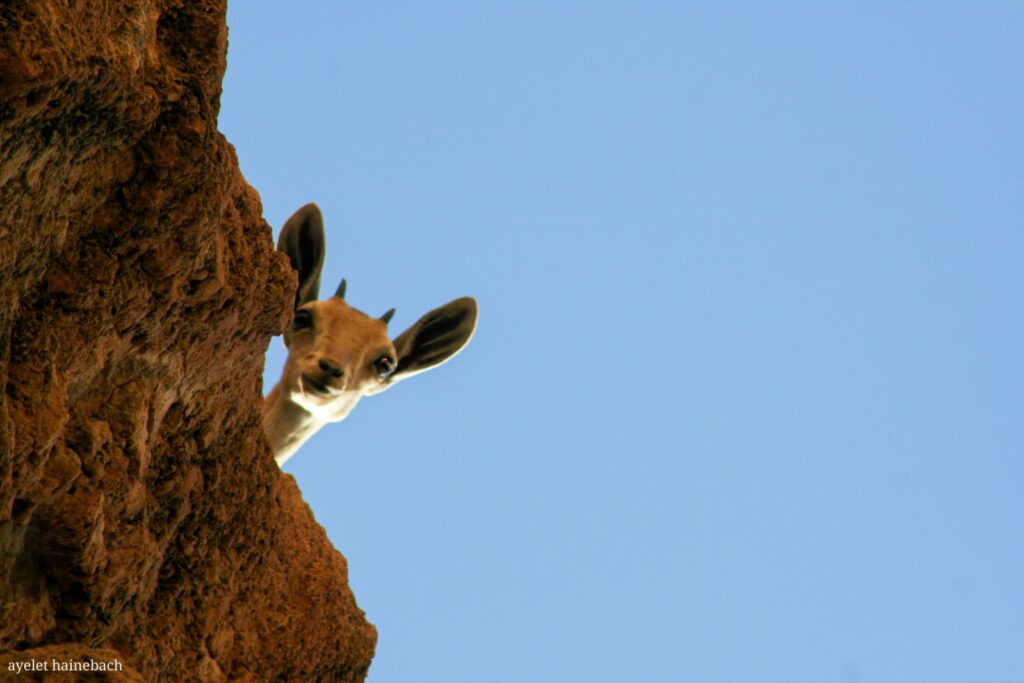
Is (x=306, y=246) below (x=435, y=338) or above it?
below

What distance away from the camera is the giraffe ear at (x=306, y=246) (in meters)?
9.32

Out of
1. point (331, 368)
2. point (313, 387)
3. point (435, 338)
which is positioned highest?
point (435, 338)

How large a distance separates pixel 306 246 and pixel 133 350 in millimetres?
4639

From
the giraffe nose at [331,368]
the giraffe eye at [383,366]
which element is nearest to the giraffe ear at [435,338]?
the giraffe eye at [383,366]

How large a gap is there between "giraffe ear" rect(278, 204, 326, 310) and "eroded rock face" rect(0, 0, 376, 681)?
3291 millimetres

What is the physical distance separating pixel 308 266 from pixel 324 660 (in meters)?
3.55

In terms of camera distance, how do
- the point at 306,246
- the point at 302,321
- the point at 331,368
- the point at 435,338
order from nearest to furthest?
the point at 331,368, the point at 302,321, the point at 306,246, the point at 435,338

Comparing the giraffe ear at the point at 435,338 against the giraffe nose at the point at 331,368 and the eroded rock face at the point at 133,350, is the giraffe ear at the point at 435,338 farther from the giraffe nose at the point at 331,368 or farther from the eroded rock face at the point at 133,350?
the eroded rock face at the point at 133,350

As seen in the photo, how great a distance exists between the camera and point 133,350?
4.86m

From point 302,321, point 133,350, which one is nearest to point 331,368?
point 302,321

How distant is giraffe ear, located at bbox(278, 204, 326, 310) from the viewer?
9.32 meters

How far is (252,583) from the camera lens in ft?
20.1

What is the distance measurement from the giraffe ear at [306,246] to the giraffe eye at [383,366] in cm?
58

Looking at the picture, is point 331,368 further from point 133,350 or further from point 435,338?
point 133,350
